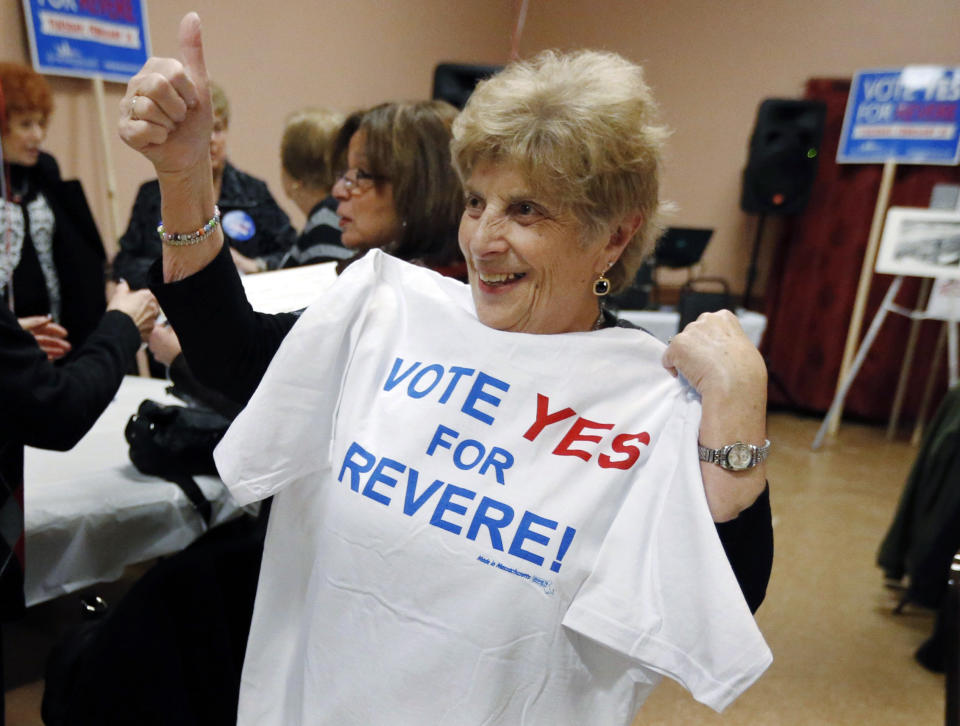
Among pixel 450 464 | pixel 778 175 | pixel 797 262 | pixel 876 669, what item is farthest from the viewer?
pixel 797 262

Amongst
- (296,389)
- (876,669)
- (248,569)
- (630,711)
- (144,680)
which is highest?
(296,389)

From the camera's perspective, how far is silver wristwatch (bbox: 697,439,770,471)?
0.79 meters

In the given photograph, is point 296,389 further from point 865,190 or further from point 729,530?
point 865,190

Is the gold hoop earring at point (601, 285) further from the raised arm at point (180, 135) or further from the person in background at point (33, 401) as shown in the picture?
the person in background at point (33, 401)

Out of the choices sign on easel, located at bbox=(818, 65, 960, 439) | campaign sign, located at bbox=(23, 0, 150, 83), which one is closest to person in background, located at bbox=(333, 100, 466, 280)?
campaign sign, located at bbox=(23, 0, 150, 83)

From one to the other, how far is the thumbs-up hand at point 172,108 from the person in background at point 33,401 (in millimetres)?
444

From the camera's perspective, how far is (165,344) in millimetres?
1386

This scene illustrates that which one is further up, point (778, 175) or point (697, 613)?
point (778, 175)

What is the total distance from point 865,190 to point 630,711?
4.99 metres

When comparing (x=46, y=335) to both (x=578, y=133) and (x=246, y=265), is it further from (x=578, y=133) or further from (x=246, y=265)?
(x=578, y=133)

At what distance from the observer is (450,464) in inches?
34.6

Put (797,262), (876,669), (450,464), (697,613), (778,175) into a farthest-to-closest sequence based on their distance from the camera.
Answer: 1. (797,262)
2. (778,175)
3. (876,669)
4. (450,464)
5. (697,613)

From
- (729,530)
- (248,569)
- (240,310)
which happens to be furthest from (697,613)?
(248,569)

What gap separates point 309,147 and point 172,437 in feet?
3.96
